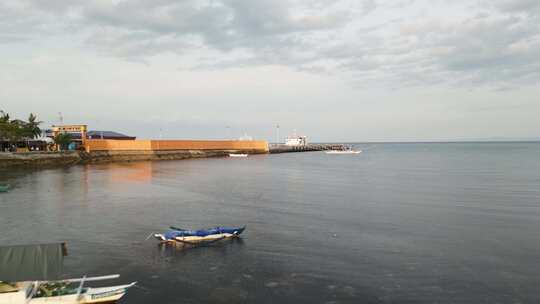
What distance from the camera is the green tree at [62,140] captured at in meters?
98.8

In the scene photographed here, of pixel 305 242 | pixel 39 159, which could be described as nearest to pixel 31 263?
pixel 305 242

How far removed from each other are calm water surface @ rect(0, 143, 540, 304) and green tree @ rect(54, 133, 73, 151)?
54648 mm

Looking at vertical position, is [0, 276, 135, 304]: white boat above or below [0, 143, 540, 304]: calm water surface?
above

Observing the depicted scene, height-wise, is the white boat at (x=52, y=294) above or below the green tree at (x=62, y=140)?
below

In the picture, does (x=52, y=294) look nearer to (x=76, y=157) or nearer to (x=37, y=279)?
(x=37, y=279)

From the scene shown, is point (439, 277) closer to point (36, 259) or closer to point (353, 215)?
point (353, 215)

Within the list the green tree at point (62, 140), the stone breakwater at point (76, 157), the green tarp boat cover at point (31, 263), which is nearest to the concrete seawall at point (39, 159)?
the stone breakwater at point (76, 157)

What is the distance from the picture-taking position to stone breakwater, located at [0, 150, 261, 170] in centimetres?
8431

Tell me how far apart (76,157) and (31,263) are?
9193 centimetres

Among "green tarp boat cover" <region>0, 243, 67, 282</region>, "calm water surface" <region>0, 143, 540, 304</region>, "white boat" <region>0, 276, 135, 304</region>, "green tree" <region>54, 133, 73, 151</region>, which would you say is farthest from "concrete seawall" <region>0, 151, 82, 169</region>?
"white boat" <region>0, 276, 135, 304</region>

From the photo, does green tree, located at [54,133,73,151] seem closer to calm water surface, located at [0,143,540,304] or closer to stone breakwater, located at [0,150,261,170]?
stone breakwater, located at [0,150,261,170]

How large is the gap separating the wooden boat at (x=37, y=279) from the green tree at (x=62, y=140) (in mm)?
95761

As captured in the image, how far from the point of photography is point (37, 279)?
1379 centimetres

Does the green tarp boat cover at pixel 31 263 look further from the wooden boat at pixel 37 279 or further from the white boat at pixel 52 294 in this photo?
the white boat at pixel 52 294
